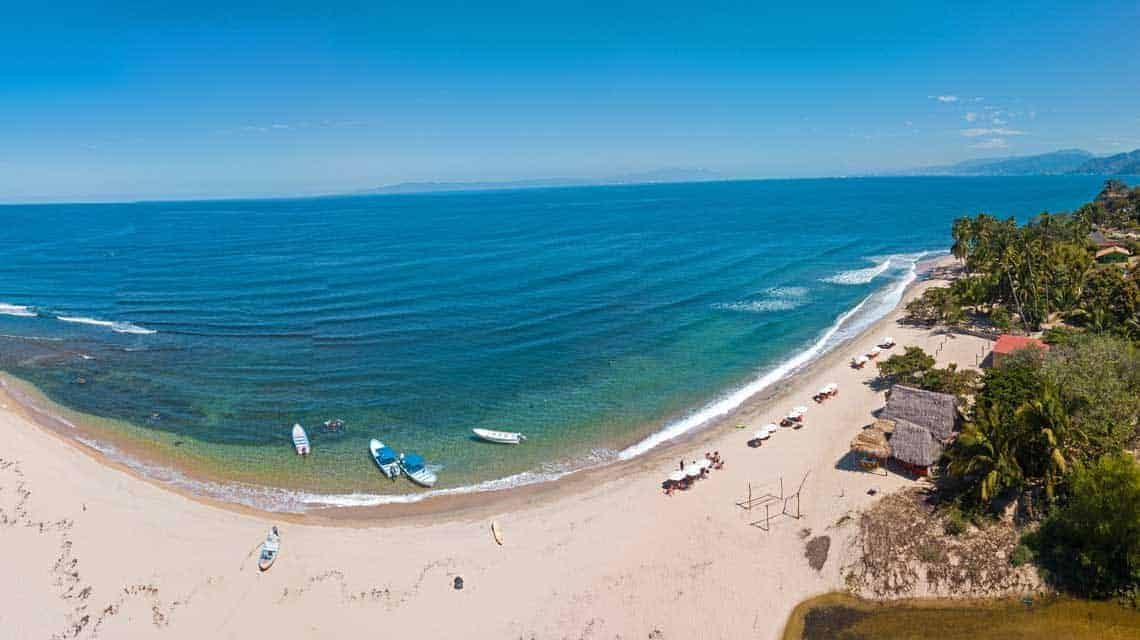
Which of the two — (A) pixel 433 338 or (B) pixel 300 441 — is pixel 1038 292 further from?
(B) pixel 300 441

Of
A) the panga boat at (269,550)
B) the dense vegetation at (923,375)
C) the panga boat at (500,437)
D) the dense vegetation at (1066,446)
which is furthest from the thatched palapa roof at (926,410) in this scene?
the panga boat at (269,550)

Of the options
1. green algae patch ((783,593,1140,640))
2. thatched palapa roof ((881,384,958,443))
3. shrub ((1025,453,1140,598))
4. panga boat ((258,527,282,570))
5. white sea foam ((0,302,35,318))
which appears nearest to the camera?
shrub ((1025,453,1140,598))

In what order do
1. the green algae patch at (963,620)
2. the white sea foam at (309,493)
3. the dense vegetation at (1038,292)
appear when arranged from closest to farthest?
1. the green algae patch at (963,620)
2. the white sea foam at (309,493)
3. the dense vegetation at (1038,292)

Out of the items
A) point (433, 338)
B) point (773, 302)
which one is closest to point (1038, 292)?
point (773, 302)

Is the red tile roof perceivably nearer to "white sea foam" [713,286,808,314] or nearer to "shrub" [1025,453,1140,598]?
"shrub" [1025,453,1140,598]

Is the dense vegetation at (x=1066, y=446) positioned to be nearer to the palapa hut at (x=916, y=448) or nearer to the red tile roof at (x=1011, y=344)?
the palapa hut at (x=916, y=448)

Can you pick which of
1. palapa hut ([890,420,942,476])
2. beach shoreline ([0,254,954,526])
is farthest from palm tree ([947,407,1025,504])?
beach shoreline ([0,254,954,526])
